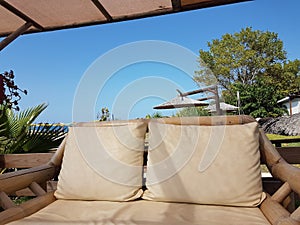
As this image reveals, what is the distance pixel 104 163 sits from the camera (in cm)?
140

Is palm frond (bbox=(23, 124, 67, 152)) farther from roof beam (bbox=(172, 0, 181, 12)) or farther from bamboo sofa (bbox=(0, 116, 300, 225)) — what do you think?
roof beam (bbox=(172, 0, 181, 12))

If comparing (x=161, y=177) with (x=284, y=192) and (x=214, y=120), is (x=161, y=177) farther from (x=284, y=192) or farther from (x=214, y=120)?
(x=284, y=192)

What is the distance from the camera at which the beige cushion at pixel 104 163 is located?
134cm

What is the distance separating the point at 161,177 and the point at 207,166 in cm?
24

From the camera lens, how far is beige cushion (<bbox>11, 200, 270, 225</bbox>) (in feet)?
3.31

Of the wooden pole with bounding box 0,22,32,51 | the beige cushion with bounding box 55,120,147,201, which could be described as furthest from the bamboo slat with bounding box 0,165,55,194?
the wooden pole with bounding box 0,22,32,51

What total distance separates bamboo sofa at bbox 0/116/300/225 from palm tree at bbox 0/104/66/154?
2.02 ft

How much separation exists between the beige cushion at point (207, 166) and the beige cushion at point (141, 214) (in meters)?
0.05

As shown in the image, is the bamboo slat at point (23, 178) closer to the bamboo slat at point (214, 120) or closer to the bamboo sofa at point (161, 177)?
the bamboo sofa at point (161, 177)

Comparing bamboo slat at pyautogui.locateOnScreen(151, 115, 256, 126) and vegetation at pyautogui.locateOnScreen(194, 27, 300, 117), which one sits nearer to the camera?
bamboo slat at pyautogui.locateOnScreen(151, 115, 256, 126)

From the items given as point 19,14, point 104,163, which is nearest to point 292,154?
point 104,163

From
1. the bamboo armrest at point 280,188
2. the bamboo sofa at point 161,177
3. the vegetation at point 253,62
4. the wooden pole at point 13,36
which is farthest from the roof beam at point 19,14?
the vegetation at point 253,62

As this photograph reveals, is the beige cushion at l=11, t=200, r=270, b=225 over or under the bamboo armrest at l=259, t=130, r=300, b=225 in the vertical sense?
under

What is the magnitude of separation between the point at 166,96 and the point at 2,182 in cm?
180
